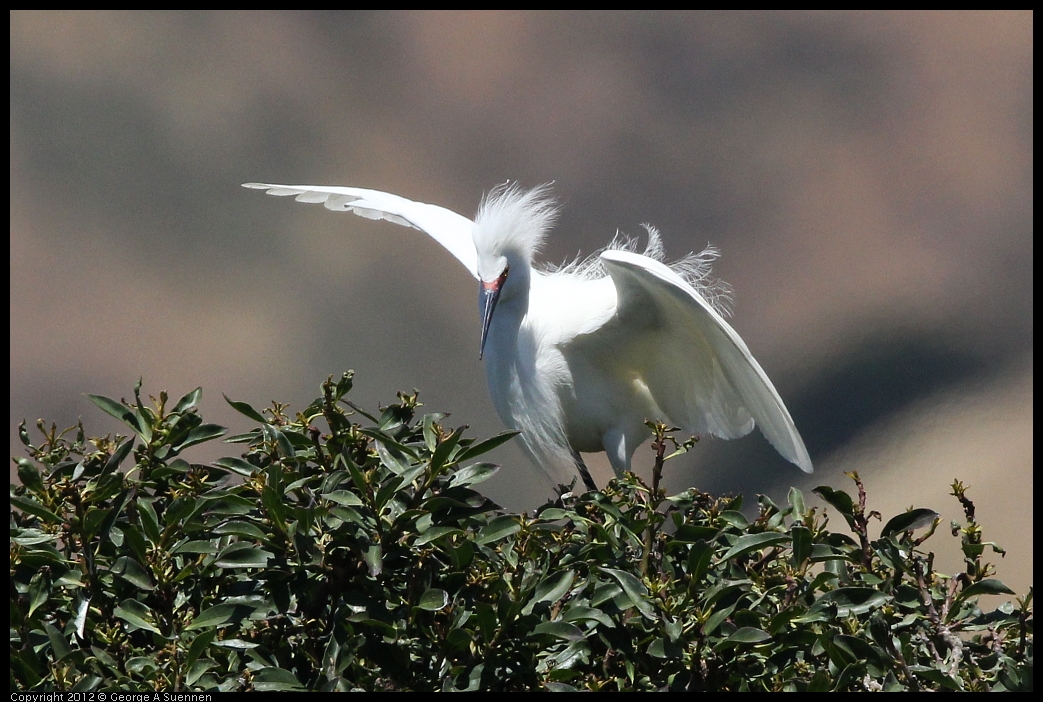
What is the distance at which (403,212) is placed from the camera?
2.19 m

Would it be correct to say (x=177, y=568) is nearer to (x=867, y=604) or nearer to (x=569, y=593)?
(x=569, y=593)

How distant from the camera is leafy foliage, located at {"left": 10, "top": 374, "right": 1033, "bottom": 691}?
0.83m

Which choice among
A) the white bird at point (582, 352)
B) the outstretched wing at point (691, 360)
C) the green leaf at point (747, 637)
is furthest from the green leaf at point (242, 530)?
the white bird at point (582, 352)

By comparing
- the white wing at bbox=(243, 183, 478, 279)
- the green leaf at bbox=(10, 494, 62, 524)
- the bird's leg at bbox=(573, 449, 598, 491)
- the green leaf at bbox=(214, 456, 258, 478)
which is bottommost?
the green leaf at bbox=(10, 494, 62, 524)

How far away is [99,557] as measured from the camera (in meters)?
0.90

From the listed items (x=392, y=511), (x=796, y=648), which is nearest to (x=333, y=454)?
(x=392, y=511)

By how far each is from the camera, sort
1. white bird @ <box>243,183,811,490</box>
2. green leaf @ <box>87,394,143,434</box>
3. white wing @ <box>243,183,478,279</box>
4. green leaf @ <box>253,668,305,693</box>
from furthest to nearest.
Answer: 1. white wing @ <box>243,183,478,279</box>
2. white bird @ <box>243,183,811,490</box>
3. green leaf @ <box>87,394,143,434</box>
4. green leaf @ <box>253,668,305,693</box>

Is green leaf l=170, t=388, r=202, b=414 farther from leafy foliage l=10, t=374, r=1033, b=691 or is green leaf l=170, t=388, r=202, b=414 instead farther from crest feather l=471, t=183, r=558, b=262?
crest feather l=471, t=183, r=558, b=262

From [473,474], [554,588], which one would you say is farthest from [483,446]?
[554,588]

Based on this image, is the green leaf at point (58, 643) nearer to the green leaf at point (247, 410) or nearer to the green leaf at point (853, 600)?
the green leaf at point (247, 410)

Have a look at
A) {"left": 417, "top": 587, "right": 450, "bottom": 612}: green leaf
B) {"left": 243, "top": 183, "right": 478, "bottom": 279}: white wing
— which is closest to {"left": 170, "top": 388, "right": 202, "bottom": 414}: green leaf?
{"left": 417, "top": 587, "right": 450, "bottom": 612}: green leaf

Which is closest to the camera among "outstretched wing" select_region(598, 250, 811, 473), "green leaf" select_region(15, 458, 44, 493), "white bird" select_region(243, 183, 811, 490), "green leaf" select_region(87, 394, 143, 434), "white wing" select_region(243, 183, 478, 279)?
"green leaf" select_region(15, 458, 44, 493)

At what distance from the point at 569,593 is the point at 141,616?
39 cm

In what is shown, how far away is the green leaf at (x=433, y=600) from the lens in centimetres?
83
